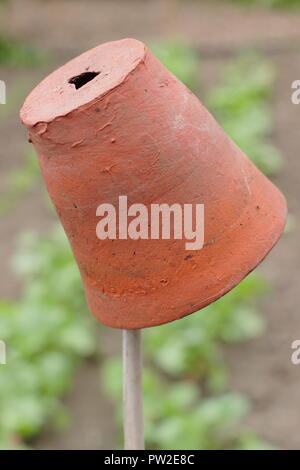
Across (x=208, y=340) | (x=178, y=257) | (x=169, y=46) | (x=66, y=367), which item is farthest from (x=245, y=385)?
(x=169, y=46)

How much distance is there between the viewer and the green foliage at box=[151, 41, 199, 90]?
707 cm

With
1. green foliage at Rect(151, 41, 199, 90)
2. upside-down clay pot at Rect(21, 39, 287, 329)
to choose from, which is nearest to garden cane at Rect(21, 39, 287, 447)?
upside-down clay pot at Rect(21, 39, 287, 329)

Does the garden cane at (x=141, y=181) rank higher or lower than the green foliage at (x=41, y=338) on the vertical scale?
lower

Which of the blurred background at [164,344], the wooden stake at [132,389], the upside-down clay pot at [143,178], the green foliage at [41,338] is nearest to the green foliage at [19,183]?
the blurred background at [164,344]

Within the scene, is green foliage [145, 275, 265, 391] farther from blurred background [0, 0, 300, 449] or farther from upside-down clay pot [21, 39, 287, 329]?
upside-down clay pot [21, 39, 287, 329]

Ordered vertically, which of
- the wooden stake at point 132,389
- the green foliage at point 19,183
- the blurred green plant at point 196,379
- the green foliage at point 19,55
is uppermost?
the green foliage at point 19,55

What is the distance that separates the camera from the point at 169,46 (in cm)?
777

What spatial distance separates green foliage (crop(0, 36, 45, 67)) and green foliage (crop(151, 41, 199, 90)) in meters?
1.07

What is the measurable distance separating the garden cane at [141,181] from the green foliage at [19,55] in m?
6.66

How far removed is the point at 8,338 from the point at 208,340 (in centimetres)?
85

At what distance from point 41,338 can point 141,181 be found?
2.48 meters

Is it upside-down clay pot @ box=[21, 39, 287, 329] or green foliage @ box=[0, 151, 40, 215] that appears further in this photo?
green foliage @ box=[0, 151, 40, 215]

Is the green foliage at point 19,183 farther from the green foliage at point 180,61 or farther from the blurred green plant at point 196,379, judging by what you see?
the blurred green plant at point 196,379

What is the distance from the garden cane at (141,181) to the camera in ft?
4.82
